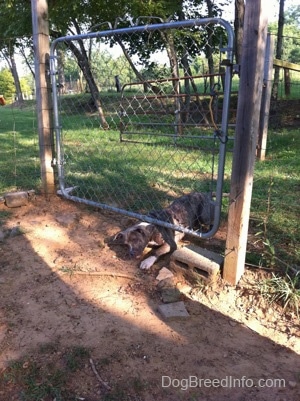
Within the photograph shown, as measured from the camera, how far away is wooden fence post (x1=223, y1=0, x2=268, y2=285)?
2104mm

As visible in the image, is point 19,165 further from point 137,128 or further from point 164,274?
point 164,274

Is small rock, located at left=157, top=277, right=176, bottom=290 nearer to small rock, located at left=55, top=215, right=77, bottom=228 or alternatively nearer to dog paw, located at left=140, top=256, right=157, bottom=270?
dog paw, located at left=140, top=256, right=157, bottom=270

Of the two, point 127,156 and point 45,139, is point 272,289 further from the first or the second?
point 127,156

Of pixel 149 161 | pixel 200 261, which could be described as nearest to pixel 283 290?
pixel 200 261

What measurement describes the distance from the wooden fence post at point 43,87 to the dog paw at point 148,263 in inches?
71.8

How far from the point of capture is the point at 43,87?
388 centimetres

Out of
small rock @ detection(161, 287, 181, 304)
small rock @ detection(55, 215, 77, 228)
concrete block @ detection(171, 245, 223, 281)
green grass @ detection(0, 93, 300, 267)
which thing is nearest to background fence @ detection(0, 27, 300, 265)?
green grass @ detection(0, 93, 300, 267)

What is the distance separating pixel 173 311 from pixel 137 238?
2.82 feet

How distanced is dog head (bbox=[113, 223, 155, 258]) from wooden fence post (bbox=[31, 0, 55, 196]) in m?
1.53

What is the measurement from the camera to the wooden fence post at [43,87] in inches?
148

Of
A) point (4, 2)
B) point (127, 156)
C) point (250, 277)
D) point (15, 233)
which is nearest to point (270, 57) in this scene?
point (127, 156)

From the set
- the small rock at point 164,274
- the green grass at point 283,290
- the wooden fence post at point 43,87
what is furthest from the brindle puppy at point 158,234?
the wooden fence post at point 43,87

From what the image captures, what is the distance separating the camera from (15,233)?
3.38 m

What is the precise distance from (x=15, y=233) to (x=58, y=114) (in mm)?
1325
